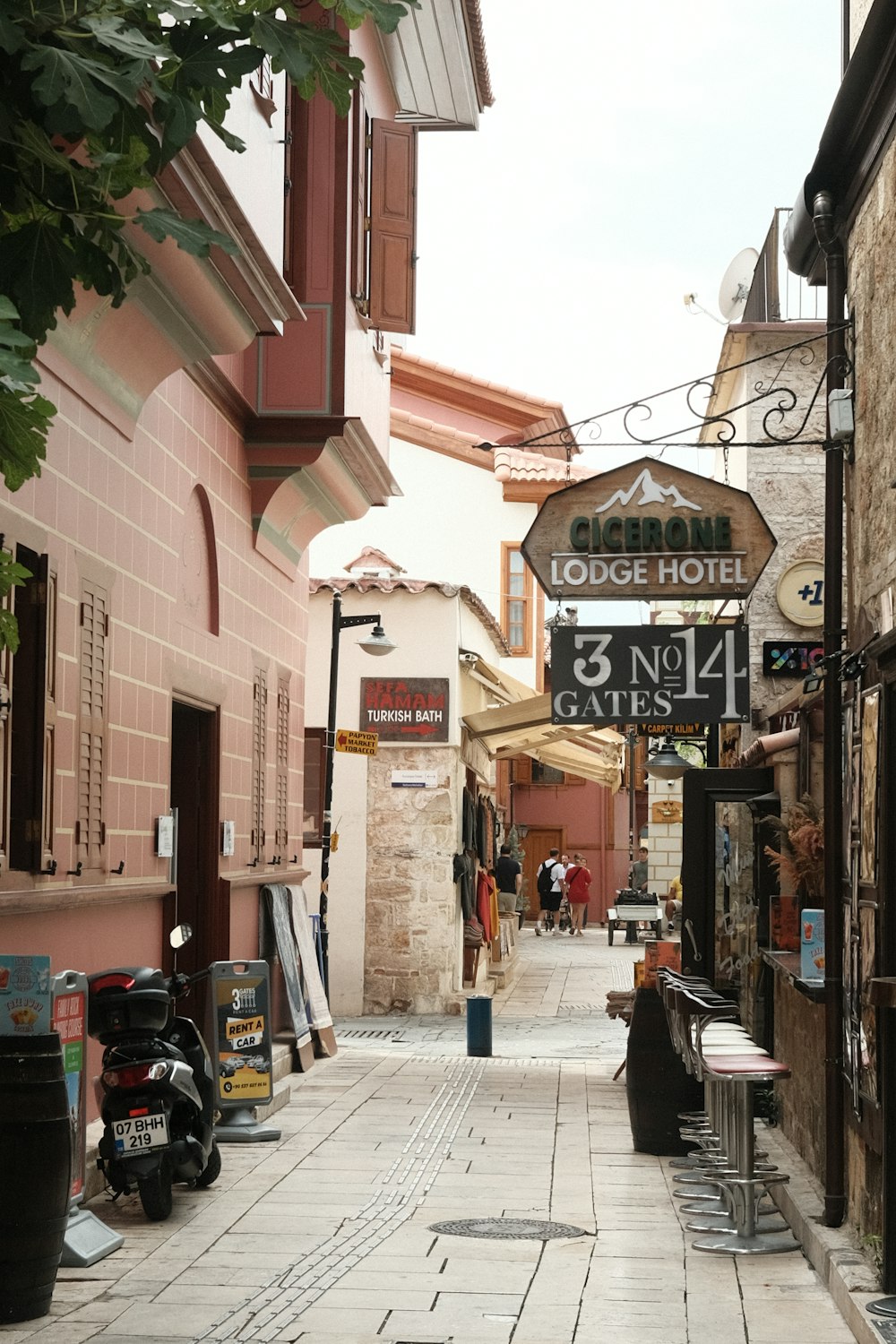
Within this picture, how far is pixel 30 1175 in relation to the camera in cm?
647

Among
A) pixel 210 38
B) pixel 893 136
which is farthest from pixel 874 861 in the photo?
pixel 210 38

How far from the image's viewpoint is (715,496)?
1001 cm

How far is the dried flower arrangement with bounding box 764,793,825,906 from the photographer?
30.7 feet

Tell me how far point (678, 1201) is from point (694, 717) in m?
2.58

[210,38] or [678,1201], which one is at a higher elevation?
[210,38]

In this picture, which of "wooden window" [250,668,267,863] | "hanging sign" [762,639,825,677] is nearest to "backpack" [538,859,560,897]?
"wooden window" [250,668,267,863]

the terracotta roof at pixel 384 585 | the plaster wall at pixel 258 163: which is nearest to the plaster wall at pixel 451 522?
the terracotta roof at pixel 384 585

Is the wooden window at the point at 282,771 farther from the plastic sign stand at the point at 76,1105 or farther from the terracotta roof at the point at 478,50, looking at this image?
the plastic sign stand at the point at 76,1105

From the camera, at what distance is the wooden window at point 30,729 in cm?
799

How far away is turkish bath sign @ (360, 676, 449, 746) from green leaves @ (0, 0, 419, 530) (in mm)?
16342

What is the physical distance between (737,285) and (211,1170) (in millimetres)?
9919

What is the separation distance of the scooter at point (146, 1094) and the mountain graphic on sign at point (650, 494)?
3650 mm

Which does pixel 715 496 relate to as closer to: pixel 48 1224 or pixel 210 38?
pixel 48 1224

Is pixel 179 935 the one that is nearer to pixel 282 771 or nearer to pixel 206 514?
pixel 206 514
